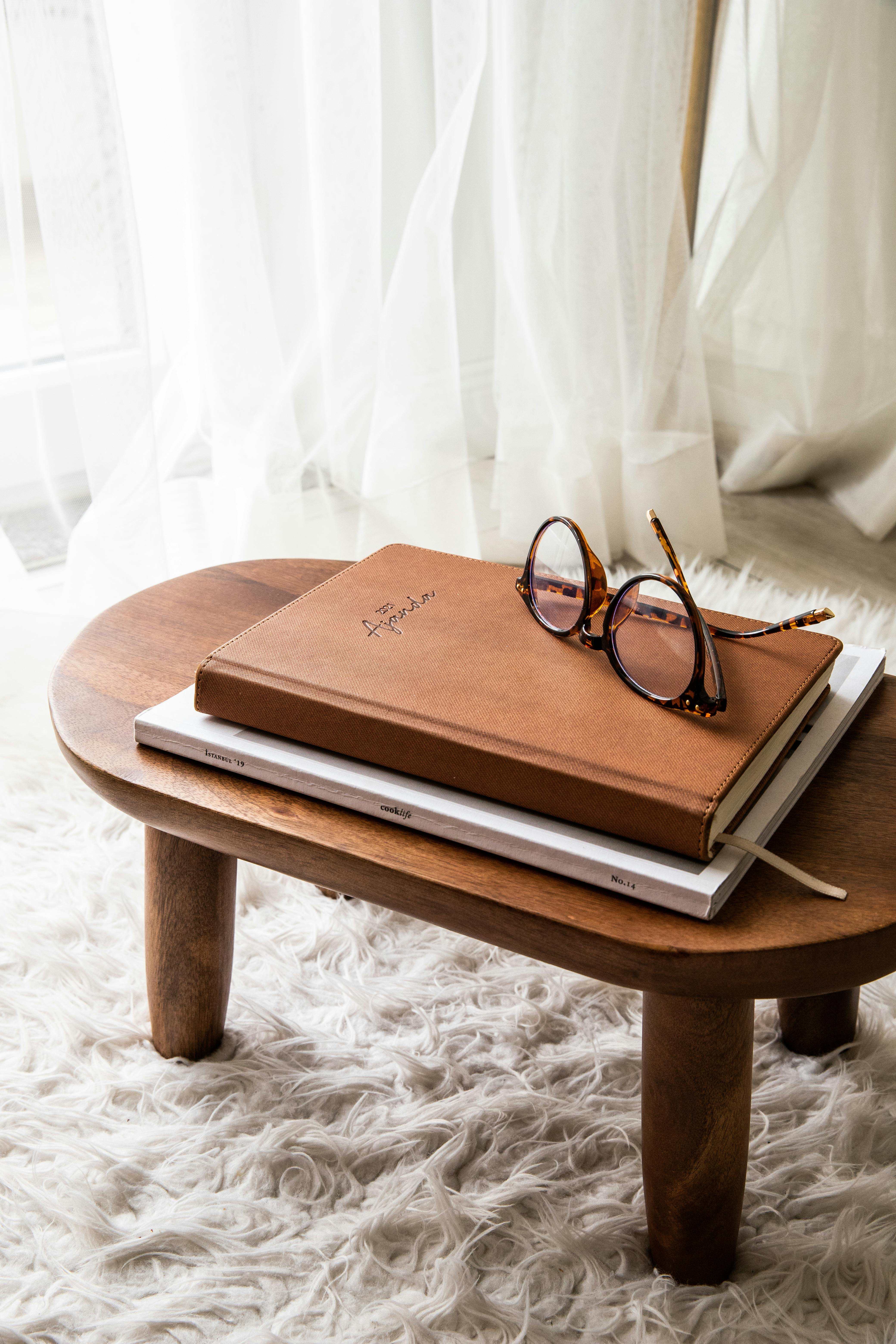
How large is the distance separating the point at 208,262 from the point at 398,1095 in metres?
1.10

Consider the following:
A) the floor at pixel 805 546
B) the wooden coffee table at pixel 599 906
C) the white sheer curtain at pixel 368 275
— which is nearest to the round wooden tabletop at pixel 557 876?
the wooden coffee table at pixel 599 906

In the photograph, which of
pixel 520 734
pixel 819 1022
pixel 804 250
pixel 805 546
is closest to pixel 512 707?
pixel 520 734

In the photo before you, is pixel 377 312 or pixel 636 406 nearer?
pixel 377 312

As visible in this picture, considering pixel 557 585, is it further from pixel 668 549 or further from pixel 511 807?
pixel 511 807

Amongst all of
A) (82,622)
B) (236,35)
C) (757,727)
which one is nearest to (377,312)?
(236,35)

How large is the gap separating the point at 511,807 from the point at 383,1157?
13.0 inches

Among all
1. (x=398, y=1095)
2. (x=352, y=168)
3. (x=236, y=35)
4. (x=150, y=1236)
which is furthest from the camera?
(x=352, y=168)

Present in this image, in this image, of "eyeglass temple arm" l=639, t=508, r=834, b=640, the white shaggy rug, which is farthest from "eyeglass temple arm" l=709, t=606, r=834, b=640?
the white shaggy rug

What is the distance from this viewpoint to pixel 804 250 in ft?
6.48

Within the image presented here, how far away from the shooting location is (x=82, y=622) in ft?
4.91

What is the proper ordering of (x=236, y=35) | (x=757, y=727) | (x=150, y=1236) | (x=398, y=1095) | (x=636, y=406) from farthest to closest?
(x=636, y=406) → (x=236, y=35) → (x=398, y=1095) → (x=150, y=1236) → (x=757, y=727)

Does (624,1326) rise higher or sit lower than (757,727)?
lower

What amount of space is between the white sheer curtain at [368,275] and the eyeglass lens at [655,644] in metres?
0.90

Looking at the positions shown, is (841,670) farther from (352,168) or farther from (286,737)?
(352,168)
